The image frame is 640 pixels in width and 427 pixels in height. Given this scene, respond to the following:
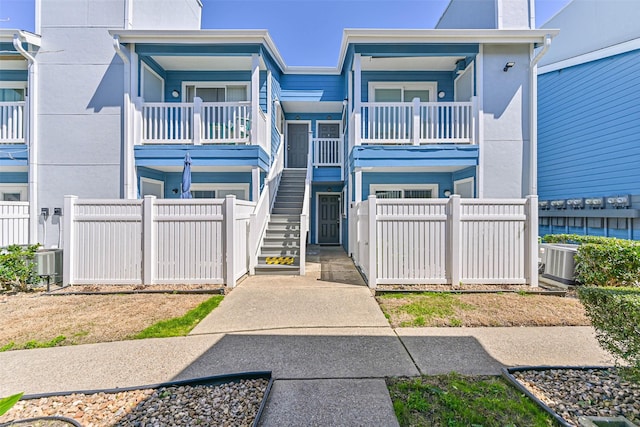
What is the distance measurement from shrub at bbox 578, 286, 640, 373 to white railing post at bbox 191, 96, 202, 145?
8787 mm

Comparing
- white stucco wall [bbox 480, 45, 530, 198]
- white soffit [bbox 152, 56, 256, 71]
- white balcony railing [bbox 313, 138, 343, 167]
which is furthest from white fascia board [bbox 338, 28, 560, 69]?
white balcony railing [bbox 313, 138, 343, 167]

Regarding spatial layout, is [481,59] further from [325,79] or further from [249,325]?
[249,325]

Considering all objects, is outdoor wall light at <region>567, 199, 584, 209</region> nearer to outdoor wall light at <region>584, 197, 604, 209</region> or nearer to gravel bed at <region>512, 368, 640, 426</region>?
outdoor wall light at <region>584, 197, 604, 209</region>

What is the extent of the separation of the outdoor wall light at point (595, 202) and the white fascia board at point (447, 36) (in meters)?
5.37

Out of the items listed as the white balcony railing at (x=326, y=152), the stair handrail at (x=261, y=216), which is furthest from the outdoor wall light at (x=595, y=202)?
the stair handrail at (x=261, y=216)

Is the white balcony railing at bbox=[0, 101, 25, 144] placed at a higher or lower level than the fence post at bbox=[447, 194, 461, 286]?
higher

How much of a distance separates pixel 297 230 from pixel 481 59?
7.20m

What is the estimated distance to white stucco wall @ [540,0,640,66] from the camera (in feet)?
33.3

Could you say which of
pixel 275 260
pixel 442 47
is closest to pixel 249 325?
pixel 275 260

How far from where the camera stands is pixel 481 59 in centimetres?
888

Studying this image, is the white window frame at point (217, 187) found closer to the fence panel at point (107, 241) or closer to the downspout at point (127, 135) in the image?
the downspout at point (127, 135)

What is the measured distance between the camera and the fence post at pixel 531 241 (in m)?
5.96

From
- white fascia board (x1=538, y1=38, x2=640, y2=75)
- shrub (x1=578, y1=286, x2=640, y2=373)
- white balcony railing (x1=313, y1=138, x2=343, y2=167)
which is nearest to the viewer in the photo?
shrub (x1=578, y1=286, x2=640, y2=373)

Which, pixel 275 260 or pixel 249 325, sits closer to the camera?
pixel 249 325
